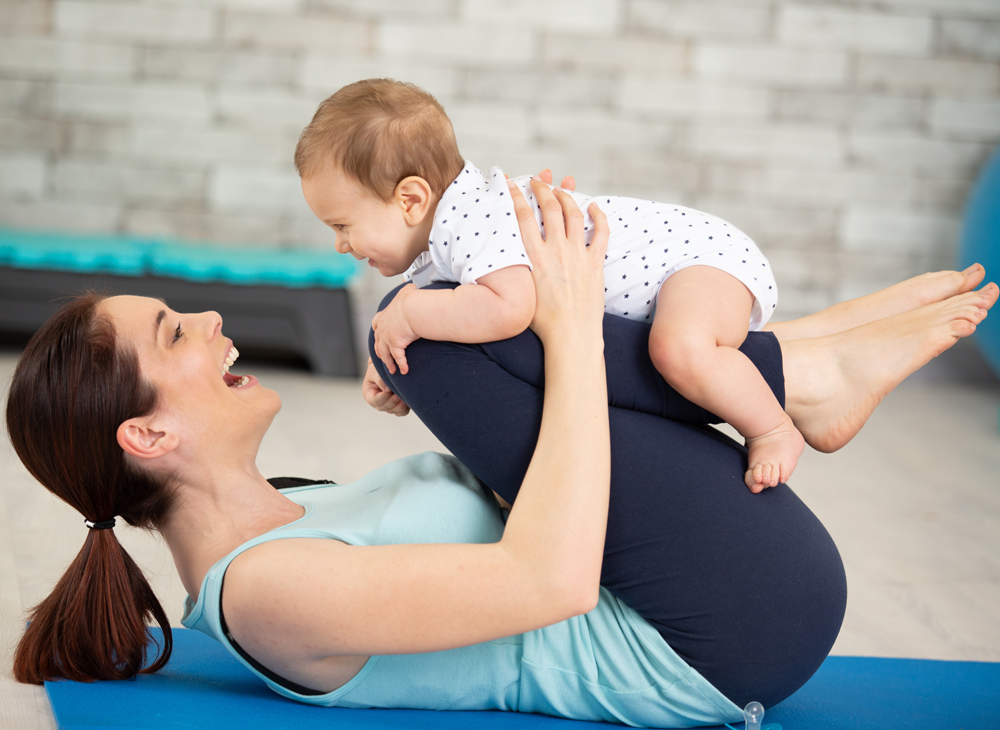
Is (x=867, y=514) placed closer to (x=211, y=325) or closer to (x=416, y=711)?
(x=416, y=711)

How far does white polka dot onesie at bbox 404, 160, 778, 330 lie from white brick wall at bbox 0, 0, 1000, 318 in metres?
3.37

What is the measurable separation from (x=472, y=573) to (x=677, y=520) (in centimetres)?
24

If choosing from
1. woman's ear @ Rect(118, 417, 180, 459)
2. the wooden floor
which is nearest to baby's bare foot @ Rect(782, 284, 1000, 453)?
the wooden floor

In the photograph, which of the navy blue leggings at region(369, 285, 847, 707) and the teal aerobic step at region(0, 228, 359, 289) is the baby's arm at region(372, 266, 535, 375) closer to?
the navy blue leggings at region(369, 285, 847, 707)

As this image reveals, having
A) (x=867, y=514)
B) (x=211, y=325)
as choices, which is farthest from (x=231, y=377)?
(x=867, y=514)

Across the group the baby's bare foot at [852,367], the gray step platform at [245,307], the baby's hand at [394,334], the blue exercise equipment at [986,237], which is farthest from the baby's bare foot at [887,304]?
the gray step platform at [245,307]

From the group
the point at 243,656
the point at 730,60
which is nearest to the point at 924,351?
the point at 243,656

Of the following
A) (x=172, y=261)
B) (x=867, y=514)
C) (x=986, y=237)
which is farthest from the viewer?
(x=172, y=261)

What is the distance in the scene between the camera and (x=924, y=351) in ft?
4.09

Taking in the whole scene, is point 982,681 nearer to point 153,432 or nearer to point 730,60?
point 153,432

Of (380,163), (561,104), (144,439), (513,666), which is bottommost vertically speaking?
(513,666)

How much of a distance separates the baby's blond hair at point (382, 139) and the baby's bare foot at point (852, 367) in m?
0.54

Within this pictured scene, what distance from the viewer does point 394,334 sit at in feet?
3.42

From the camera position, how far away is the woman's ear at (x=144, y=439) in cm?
104
